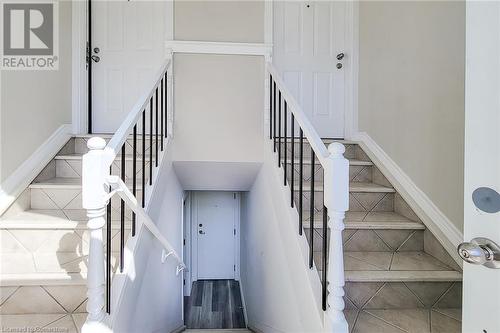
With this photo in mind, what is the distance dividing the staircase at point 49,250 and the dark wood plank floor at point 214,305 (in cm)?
366

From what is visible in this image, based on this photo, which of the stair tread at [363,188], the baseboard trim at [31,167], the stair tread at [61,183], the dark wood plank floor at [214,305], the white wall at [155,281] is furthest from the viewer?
the dark wood plank floor at [214,305]

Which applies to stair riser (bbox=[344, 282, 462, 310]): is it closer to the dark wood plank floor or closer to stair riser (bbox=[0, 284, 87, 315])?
stair riser (bbox=[0, 284, 87, 315])

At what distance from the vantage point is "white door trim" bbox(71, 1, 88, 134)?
2.60 meters

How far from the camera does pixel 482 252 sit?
0.58 metres

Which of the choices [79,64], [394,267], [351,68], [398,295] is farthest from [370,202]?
[79,64]

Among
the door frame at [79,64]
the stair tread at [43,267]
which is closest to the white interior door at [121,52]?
the door frame at [79,64]

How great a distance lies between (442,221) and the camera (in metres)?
1.74

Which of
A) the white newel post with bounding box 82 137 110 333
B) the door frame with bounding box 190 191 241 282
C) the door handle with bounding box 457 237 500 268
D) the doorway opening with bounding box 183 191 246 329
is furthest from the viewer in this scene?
the door frame with bounding box 190 191 241 282

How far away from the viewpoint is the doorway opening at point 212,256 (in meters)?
5.21

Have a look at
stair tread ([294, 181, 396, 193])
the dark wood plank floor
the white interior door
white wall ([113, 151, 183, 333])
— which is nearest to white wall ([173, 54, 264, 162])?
white wall ([113, 151, 183, 333])

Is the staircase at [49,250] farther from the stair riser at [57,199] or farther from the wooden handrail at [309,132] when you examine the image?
the wooden handrail at [309,132]

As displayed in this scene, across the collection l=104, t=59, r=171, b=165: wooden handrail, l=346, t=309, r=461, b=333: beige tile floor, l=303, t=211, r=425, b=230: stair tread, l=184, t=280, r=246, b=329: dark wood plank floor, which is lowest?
l=184, t=280, r=246, b=329: dark wood plank floor

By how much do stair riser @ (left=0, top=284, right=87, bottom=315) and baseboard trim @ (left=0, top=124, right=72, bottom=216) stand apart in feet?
2.09

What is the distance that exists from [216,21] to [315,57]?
3.50 feet
